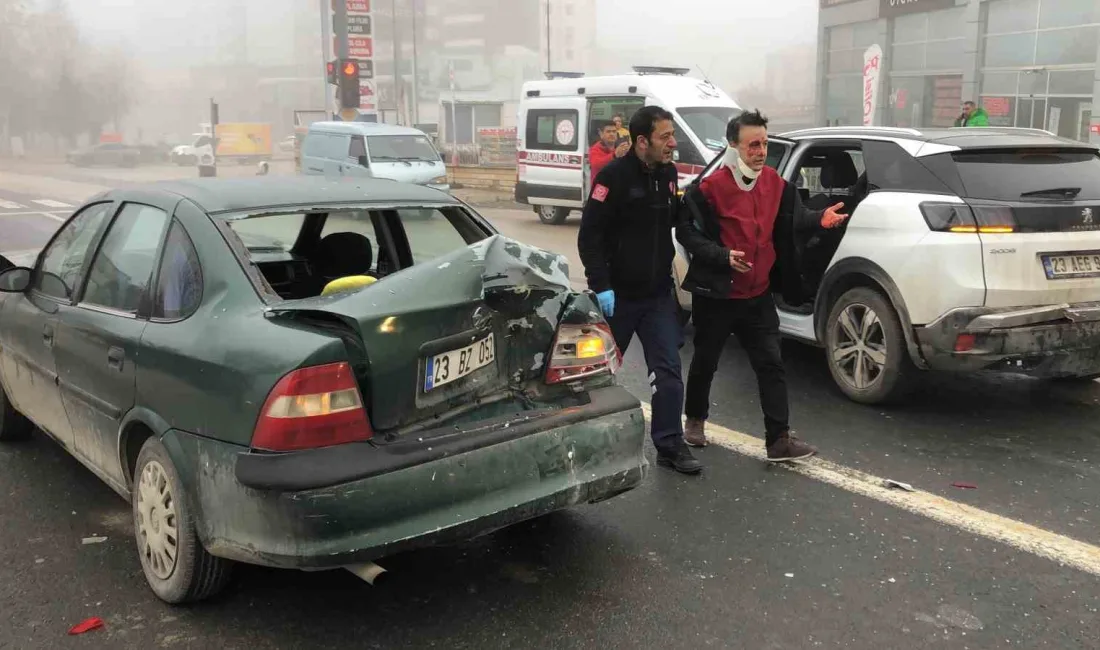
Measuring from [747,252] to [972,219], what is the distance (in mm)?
1293

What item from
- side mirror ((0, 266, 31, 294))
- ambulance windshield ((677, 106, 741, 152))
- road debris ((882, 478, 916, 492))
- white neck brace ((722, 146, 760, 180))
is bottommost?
road debris ((882, 478, 916, 492))

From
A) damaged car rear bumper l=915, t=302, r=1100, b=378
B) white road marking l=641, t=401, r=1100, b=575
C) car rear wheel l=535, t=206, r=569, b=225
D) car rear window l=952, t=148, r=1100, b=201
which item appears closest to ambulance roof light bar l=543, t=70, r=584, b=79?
car rear wheel l=535, t=206, r=569, b=225

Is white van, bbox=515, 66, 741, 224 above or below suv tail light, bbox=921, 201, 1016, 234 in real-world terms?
above

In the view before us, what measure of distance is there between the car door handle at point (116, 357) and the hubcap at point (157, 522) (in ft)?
1.32

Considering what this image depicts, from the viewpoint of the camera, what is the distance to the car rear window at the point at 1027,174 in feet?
16.4

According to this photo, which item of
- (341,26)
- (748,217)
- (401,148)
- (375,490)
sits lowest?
(375,490)

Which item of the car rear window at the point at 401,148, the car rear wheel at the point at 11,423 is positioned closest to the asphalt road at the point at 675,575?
the car rear wheel at the point at 11,423

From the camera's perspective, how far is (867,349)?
17.9 feet

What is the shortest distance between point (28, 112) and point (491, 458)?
289ft

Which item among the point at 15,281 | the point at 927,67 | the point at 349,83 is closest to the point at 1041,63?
the point at 927,67

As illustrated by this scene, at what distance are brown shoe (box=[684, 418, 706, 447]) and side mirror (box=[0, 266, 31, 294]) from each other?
3.14 metres

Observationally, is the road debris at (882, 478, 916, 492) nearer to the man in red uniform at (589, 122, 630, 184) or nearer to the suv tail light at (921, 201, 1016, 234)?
the suv tail light at (921, 201, 1016, 234)

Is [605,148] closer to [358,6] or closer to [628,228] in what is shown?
[628,228]

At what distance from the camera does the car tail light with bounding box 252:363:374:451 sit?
9.16ft
